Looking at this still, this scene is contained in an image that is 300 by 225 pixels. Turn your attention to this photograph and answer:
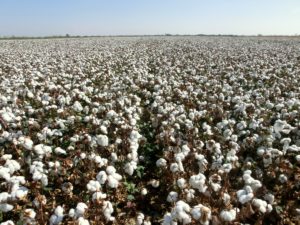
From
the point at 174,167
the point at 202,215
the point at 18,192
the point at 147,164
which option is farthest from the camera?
the point at 147,164

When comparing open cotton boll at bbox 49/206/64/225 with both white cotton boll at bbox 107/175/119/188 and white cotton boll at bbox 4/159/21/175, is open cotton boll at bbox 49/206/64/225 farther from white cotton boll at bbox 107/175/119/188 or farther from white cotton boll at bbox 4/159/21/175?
white cotton boll at bbox 4/159/21/175

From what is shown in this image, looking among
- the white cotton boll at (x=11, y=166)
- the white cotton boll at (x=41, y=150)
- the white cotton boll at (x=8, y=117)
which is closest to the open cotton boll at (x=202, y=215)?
the white cotton boll at (x=11, y=166)

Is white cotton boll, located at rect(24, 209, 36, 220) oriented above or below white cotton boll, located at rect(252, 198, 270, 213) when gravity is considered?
below

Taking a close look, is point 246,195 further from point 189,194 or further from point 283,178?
point 283,178

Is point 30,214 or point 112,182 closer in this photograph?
point 30,214

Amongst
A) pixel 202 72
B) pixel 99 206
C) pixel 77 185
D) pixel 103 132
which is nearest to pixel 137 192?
pixel 77 185

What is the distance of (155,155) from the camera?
6.65 meters

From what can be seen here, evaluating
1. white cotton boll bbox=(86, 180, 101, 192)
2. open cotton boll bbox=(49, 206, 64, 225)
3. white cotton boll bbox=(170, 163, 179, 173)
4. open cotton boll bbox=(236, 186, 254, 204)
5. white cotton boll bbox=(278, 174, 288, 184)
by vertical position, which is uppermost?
open cotton boll bbox=(236, 186, 254, 204)

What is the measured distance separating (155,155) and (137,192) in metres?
1.14

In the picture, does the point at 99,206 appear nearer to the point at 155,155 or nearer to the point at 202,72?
the point at 155,155

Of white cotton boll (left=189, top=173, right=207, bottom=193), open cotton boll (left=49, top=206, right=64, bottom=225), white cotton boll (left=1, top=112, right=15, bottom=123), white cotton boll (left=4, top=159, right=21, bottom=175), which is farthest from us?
white cotton boll (left=1, top=112, right=15, bottom=123)

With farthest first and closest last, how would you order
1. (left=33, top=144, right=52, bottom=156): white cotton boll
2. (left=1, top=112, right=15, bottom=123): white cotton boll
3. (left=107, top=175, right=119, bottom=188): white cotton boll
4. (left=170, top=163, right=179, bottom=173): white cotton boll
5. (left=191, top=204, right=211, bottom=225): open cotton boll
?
(left=1, top=112, right=15, bottom=123): white cotton boll → (left=33, top=144, right=52, bottom=156): white cotton boll → (left=170, top=163, right=179, bottom=173): white cotton boll → (left=107, top=175, right=119, bottom=188): white cotton boll → (left=191, top=204, right=211, bottom=225): open cotton boll

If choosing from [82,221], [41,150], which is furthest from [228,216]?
[41,150]

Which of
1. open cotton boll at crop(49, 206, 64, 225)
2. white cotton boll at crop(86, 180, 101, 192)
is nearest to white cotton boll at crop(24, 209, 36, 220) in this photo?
open cotton boll at crop(49, 206, 64, 225)
